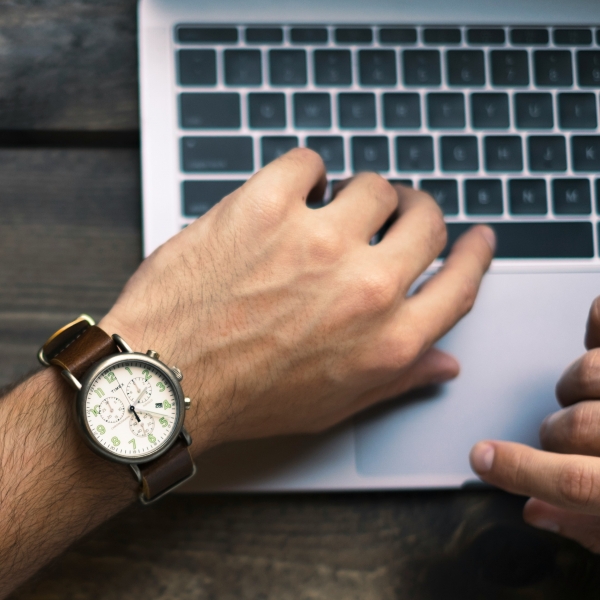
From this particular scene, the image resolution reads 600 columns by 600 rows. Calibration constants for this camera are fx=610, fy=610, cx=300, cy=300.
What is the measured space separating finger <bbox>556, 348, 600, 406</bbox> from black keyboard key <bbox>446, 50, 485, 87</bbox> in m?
0.36

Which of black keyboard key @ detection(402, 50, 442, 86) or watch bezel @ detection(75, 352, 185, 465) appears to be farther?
black keyboard key @ detection(402, 50, 442, 86)

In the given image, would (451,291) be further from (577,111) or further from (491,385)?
(577,111)

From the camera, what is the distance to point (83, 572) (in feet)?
2.51

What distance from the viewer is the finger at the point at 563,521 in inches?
29.2

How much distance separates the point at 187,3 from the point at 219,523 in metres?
0.65

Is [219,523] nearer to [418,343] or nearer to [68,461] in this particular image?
[68,461]

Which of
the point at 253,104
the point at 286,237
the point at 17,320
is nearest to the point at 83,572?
the point at 17,320

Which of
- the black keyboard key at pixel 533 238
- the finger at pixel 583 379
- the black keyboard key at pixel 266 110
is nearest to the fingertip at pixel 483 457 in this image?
the finger at pixel 583 379

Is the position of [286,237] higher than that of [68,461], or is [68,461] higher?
[286,237]

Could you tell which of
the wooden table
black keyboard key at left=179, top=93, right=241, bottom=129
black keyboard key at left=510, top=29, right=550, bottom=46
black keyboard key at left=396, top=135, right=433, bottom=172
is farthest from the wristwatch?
black keyboard key at left=510, top=29, right=550, bottom=46

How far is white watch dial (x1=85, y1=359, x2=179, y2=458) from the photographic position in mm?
620

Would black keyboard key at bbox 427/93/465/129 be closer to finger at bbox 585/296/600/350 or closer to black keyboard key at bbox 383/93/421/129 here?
black keyboard key at bbox 383/93/421/129

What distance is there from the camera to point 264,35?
0.74 meters

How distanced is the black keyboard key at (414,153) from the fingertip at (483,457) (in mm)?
333
